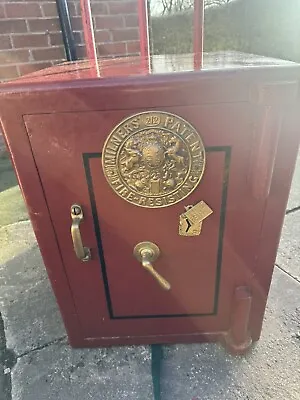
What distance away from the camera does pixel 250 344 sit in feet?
4.11

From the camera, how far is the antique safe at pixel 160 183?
813 mm

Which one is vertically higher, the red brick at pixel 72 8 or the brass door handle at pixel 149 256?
the red brick at pixel 72 8

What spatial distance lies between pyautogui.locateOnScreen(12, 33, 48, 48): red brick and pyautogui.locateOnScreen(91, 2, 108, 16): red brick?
42 centimetres

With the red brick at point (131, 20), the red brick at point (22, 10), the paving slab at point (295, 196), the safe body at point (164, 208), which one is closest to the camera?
the safe body at point (164, 208)

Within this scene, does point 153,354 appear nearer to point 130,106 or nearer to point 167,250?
point 167,250

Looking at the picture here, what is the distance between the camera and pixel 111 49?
2.78 m

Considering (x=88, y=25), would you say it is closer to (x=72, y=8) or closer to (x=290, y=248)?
(x=290, y=248)

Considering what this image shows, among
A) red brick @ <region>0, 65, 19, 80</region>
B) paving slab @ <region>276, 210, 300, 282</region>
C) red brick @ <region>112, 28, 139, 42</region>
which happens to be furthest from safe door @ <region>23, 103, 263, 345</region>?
red brick @ <region>112, 28, 139, 42</region>

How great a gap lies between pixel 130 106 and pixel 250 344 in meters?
0.95

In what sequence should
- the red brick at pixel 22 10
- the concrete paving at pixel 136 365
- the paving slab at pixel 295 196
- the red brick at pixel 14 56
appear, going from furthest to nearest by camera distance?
the red brick at pixel 14 56 < the red brick at pixel 22 10 < the paving slab at pixel 295 196 < the concrete paving at pixel 136 365

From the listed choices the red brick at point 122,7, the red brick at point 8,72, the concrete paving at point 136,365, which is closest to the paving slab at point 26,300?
the concrete paving at point 136,365

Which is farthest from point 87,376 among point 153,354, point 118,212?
point 118,212

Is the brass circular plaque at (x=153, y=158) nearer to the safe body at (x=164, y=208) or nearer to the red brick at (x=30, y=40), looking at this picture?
the safe body at (x=164, y=208)

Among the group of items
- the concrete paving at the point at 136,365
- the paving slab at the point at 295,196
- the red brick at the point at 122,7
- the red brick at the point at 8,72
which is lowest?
the paving slab at the point at 295,196
